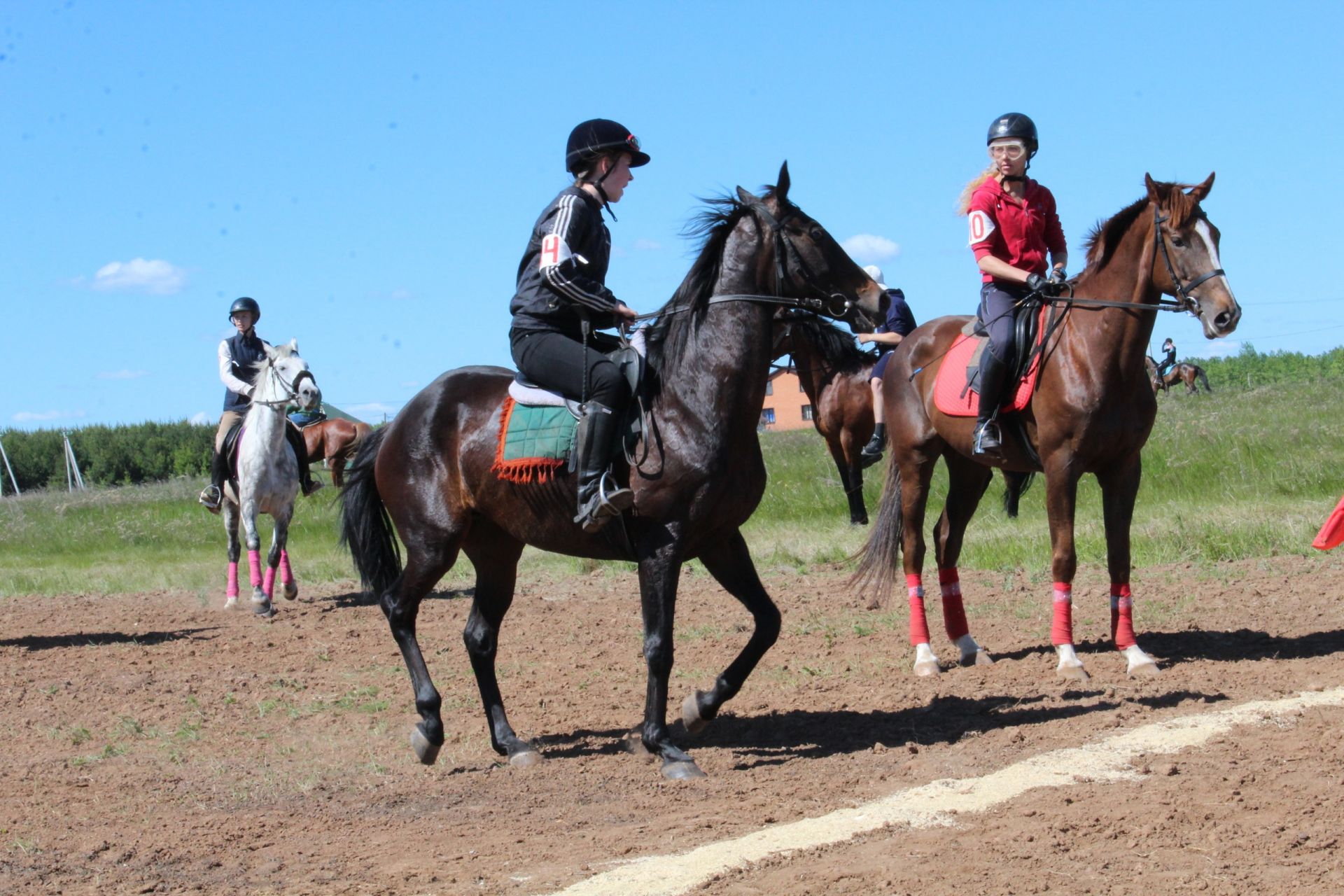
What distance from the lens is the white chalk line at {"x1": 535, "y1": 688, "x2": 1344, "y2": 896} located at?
4.33 meters

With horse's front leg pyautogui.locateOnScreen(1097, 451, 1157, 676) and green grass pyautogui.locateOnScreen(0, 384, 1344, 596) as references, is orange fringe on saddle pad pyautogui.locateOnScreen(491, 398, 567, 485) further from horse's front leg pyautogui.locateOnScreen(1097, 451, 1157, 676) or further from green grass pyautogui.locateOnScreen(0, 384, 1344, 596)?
horse's front leg pyautogui.locateOnScreen(1097, 451, 1157, 676)

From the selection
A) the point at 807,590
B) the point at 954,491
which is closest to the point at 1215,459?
the point at 807,590

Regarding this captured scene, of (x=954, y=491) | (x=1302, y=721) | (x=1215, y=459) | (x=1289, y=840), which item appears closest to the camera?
(x=1289, y=840)

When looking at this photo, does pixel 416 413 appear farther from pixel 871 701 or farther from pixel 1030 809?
pixel 1030 809

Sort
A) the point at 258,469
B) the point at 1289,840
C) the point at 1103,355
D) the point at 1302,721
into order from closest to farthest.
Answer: the point at 1289,840 → the point at 1302,721 → the point at 1103,355 → the point at 258,469

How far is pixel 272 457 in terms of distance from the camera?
1283cm

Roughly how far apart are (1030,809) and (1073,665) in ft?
9.29

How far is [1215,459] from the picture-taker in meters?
17.1

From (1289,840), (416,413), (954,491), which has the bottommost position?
(1289,840)

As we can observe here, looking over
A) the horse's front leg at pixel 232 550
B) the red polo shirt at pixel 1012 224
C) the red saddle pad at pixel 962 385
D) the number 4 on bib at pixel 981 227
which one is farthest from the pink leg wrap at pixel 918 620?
the horse's front leg at pixel 232 550

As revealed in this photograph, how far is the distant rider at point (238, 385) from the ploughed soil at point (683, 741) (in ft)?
6.83

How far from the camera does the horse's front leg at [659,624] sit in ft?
19.8

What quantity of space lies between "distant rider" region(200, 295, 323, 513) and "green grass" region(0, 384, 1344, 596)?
5.62 feet

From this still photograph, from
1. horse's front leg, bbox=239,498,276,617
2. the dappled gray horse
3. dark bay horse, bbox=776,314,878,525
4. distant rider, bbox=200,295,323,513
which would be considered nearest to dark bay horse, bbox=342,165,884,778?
horse's front leg, bbox=239,498,276,617
